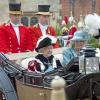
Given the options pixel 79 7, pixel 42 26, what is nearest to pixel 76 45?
pixel 42 26

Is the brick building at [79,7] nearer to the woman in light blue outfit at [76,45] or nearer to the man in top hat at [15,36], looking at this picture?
the man in top hat at [15,36]

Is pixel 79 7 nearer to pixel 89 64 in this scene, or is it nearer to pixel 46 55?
pixel 46 55

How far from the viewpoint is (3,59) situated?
17.6 feet

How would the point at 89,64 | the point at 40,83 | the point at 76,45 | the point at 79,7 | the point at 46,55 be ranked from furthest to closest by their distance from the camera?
the point at 79,7 → the point at 76,45 → the point at 46,55 → the point at 40,83 → the point at 89,64

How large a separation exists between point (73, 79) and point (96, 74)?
0.87 ft

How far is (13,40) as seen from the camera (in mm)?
7191

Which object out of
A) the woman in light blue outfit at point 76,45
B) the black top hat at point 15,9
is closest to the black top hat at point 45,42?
the woman in light blue outfit at point 76,45

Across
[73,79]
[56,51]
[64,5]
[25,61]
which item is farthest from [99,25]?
[64,5]

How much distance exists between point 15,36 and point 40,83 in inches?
106

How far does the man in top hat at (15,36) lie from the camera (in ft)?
23.3

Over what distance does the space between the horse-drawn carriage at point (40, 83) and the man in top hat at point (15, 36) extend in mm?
1730

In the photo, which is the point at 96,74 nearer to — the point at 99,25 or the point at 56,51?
the point at 99,25

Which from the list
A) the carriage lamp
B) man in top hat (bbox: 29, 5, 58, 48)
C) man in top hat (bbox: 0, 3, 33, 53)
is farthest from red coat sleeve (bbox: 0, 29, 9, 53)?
the carriage lamp

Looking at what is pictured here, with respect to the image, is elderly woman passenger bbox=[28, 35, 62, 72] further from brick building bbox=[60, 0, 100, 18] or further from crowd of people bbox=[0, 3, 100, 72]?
brick building bbox=[60, 0, 100, 18]
